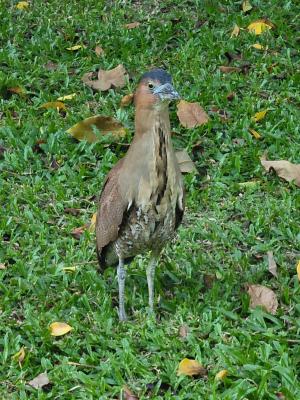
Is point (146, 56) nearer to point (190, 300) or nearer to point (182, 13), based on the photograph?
point (182, 13)

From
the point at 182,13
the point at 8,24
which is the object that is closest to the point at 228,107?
the point at 182,13

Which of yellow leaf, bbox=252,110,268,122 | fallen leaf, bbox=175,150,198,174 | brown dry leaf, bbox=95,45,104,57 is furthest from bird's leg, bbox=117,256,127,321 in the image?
brown dry leaf, bbox=95,45,104,57

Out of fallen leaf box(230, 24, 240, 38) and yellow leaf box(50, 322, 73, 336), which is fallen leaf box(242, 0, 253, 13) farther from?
yellow leaf box(50, 322, 73, 336)

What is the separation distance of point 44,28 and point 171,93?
14.6 ft

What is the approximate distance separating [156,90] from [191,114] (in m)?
2.70

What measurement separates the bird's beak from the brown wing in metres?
0.64

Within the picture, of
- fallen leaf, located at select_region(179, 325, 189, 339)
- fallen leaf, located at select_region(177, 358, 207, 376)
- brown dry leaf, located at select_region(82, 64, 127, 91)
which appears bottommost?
brown dry leaf, located at select_region(82, 64, 127, 91)

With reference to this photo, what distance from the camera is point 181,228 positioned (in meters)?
6.89

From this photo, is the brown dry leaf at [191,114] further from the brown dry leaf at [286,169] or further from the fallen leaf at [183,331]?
the fallen leaf at [183,331]

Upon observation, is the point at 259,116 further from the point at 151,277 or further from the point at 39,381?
the point at 39,381

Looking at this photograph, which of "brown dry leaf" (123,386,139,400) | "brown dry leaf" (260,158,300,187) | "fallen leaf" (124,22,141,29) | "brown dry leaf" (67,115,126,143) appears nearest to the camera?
"brown dry leaf" (123,386,139,400)

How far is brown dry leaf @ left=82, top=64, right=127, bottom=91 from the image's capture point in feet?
28.4

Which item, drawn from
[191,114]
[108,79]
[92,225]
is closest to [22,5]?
[108,79]

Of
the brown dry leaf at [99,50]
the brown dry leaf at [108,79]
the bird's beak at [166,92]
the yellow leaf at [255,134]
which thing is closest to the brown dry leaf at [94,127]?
the brown dry leaf at [108,79]
